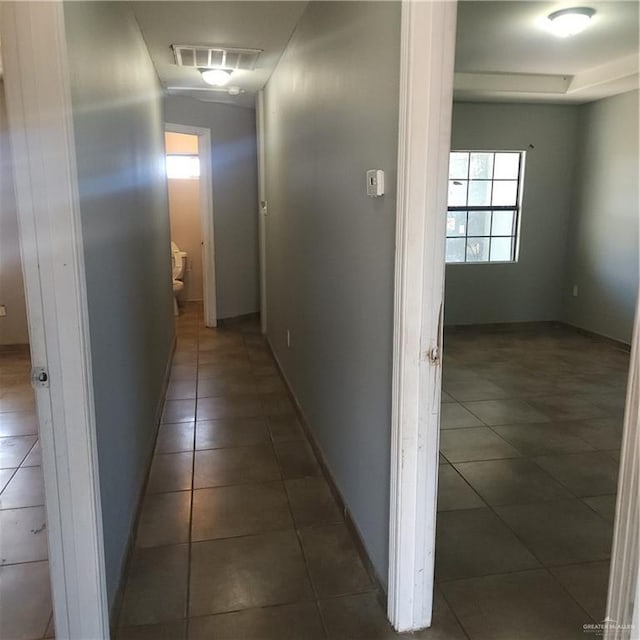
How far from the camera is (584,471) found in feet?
8.99

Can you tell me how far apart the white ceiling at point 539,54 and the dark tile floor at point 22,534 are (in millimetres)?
3349

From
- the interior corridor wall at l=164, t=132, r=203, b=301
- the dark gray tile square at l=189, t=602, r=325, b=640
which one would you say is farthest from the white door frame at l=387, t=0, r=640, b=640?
the interior corridor wall at l=164, t=132, r=203, b=301

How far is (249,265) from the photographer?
632cm

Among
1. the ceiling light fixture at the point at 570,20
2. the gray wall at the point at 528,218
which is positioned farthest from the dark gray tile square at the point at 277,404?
the ceiling light fixture at the point at 570,20

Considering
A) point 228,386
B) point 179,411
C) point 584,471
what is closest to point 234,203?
point 228,386

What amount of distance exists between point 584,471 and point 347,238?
1724mm

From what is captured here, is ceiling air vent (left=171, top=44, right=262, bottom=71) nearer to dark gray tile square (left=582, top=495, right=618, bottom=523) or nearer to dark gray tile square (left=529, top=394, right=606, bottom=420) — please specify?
dark gray tile square (left=529, top=394, right=606, bottom=420)

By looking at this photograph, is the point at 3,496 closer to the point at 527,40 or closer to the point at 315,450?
the point at 315,450

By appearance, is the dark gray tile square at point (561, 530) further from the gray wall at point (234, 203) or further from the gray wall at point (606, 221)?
the gray wall at point (234, 203)

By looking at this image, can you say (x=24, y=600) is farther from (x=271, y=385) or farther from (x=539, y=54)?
(x=539, y=54)

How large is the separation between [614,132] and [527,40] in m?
→ 2.01

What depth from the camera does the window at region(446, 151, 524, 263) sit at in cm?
575

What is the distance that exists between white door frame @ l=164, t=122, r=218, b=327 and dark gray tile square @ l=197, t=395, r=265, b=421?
7.79 feet

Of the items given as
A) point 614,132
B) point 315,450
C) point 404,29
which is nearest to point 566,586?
point 315,450
